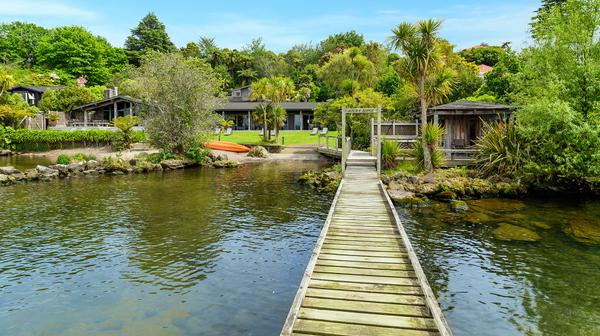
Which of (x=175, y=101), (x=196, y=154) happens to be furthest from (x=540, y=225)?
(x=175, y=101)

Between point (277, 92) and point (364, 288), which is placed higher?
point (277, 92)

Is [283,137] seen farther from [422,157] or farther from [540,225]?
[540,225]

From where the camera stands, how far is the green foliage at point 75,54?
81.0 metres

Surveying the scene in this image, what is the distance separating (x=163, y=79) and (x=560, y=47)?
93.1ft

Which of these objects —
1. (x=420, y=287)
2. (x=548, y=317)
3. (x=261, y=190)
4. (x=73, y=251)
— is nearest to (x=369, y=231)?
(x=420, y=287)

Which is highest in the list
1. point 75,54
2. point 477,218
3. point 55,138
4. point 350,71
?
point 75,54

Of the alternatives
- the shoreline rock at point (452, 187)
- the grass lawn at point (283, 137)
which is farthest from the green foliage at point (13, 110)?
the shoreline rock at point (452, 187)

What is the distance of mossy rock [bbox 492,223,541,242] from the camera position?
14234mm

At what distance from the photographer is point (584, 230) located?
15070 mm

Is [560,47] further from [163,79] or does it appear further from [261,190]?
[163,79]

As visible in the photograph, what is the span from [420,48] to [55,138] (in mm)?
40053

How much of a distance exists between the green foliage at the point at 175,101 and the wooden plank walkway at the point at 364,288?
2553 centimetres

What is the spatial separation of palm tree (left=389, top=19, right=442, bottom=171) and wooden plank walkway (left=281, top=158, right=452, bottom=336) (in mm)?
13608

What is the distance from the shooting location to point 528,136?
20953mm
